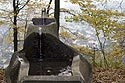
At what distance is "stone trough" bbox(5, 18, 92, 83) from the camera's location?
6062 mm

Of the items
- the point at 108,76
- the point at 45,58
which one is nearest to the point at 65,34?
the point at 108,76

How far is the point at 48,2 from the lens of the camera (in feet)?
49.0

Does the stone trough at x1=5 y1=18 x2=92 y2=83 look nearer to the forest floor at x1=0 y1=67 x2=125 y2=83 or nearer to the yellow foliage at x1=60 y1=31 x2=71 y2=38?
the forest floor at x1=0 y1=67 x2=125 y2=83

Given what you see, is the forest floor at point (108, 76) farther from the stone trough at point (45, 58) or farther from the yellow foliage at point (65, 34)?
the yellow foliage at point (65, 34)

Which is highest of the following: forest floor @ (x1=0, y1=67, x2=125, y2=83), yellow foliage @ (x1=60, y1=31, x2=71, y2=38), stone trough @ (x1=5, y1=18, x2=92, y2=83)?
stone trough @ (x1=5, y1=18, x2=92, y2=83)

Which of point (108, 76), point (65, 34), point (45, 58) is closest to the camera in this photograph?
point (45, 58)

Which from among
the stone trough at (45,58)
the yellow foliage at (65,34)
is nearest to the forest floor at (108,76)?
the stone trough at (45,58)

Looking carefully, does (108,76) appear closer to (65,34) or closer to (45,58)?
(45,58)

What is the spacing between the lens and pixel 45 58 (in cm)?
647

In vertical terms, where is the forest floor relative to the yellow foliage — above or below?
below

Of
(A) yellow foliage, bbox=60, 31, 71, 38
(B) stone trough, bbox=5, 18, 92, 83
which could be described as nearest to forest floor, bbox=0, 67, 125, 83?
(B) stone trough, bbox=5, 18, 92, 83

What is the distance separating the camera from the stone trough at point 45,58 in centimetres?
606

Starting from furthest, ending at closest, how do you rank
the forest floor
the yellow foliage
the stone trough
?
the yellow foliage → the forest floor → the stone trough

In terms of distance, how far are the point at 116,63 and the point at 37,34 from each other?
792 cm
